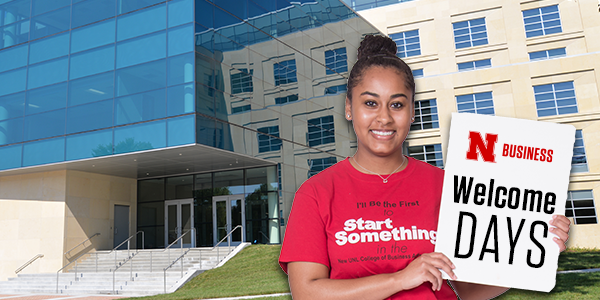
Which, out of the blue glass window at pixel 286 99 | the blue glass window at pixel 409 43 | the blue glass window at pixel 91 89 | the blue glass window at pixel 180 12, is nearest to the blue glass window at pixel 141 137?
the blue glass window at pixel 91 89

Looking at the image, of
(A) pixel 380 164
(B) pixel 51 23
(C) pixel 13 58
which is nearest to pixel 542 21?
(B) pixel 51 23

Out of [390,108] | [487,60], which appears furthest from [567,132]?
[487,60]

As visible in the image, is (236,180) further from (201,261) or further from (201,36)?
(201,36)

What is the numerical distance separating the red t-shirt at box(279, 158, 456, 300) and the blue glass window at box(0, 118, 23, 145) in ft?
76.8

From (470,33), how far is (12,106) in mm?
29453

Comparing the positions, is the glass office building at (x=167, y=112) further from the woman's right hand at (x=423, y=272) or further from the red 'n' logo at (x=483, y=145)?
the woman's right hand at (x=423, y=272)

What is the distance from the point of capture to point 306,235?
80.7 inches

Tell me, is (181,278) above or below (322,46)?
below

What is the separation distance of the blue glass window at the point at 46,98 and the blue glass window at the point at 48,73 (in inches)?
11.0

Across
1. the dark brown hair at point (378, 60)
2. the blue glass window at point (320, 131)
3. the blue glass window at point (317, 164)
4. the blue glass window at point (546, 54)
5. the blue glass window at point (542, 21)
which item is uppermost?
the blue glass window at point (542, 21)

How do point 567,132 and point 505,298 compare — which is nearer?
point 567,132

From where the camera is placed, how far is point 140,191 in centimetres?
2616

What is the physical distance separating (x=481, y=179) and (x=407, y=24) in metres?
36.7

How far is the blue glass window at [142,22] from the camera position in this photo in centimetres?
1955
